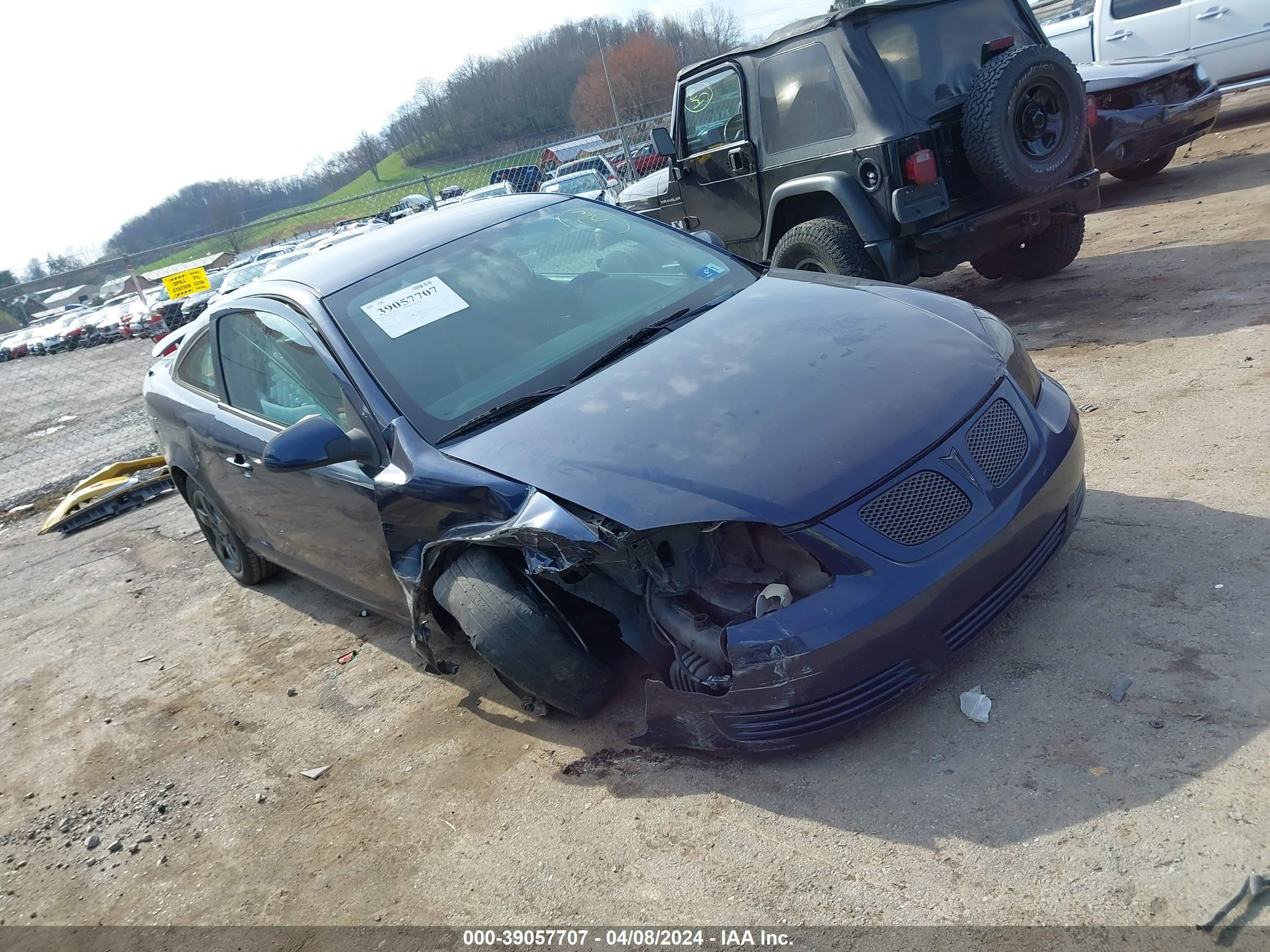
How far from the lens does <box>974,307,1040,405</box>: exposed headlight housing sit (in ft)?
10.2

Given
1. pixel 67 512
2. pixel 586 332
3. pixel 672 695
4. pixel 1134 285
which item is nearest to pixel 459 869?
pixel 672 695

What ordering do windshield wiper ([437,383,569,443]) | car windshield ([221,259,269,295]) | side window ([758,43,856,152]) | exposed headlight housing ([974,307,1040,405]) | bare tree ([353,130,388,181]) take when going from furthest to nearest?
bare tree ([353,130,388,181]) < car windshield ([221,259,269,295]) < side window ([758,43,856,152]) < windshield wiper ([437,383,569,443]) < exposed headlight housing ([974,307,1040,405])

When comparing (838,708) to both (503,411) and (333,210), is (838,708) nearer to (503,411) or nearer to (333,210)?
(503,411)

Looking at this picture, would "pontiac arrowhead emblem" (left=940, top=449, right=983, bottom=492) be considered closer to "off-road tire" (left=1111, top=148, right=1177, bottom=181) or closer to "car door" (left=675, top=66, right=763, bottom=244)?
"car door" (left=675, top=66, right=763, bottom=244)

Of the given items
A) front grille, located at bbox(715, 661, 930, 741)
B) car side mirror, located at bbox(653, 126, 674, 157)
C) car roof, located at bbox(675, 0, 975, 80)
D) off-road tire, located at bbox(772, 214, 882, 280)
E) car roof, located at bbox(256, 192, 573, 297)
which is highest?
car roof, located at bbox(675, 0, 975, 80)

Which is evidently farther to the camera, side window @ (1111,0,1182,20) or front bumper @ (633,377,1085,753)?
side window @ (1111,0,1182,20)

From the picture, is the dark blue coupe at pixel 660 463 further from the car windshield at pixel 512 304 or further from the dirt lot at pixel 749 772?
the dirt lot at pixel 749 772

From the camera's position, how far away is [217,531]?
18.2ft

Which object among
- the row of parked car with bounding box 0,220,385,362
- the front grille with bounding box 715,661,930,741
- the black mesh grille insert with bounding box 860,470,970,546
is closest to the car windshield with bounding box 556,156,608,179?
the row of parked car with bounding box 0,220,385,362

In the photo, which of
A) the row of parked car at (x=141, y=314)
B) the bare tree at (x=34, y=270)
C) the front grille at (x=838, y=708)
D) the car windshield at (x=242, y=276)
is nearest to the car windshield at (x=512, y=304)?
the front grille at (x=838, y=708)

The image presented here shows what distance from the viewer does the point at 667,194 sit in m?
Result: 7.56

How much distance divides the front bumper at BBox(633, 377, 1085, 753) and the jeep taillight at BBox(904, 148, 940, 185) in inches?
131

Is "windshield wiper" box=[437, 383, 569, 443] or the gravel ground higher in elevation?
"windshield wiper" box=[437, 383, 569, 443]

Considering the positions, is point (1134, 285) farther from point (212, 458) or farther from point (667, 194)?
point (212, 458)
